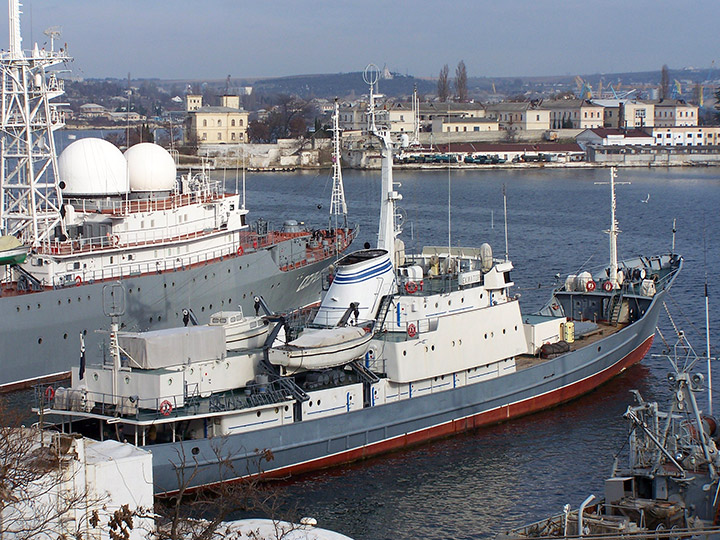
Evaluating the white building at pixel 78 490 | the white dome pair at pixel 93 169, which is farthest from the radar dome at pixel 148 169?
the white building at pixel 78 490

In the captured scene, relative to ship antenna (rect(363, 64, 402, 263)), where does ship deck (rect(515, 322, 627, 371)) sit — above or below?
below

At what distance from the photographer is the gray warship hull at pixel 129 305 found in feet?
84.6

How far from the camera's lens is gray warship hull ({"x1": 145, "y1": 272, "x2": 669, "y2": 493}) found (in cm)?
1895

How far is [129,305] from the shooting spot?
2831cm

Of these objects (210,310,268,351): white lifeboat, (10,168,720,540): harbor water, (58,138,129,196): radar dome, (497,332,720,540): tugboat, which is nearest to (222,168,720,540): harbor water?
(10,168,720,540): harbor water

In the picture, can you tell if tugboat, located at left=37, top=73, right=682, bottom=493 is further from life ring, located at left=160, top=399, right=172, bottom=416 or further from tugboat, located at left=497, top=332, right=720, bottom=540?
tugboat, located at left=497, top=332, right=720, bottom=540

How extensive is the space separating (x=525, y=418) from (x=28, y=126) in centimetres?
1609

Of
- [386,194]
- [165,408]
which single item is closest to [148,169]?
[386,194]

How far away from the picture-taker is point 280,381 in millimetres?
20297

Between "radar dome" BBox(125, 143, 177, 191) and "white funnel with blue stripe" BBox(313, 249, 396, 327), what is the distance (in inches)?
443

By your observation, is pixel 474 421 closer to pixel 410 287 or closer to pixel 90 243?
pixel 410 287

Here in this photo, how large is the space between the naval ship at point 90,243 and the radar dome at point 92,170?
0.10ft

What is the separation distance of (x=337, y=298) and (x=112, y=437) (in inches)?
234

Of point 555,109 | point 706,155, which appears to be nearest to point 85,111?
point 555,109
